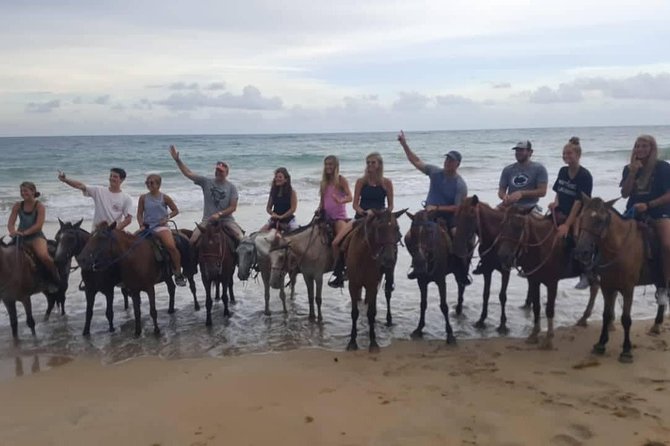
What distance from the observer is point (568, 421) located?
5.29 meters

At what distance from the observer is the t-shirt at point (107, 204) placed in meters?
8.89

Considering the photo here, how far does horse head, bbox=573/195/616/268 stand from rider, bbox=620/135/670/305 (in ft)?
2.52

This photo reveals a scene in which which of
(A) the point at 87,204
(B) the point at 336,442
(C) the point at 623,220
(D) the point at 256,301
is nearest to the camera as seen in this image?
(B) the point at 336,442

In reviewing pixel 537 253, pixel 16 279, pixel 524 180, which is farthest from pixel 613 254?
pixel 16 279

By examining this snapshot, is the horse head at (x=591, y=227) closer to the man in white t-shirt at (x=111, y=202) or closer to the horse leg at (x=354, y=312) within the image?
the horse leg at (x=354, y=312)

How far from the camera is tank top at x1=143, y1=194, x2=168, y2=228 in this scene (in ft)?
29.5

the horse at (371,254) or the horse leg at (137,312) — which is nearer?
the horse at (371,254)

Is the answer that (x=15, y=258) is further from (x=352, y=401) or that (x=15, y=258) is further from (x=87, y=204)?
(x=87, y=204)

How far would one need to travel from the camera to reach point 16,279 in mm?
8203

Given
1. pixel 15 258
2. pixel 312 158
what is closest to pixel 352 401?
pixel 15 258

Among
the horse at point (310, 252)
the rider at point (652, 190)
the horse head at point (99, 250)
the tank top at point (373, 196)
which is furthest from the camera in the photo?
the horse at point (310, 252)

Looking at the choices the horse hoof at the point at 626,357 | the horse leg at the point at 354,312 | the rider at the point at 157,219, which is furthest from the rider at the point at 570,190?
the rider at the point at 157,219

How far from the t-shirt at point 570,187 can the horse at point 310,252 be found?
3.35m

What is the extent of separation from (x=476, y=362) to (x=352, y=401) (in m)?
1.89
